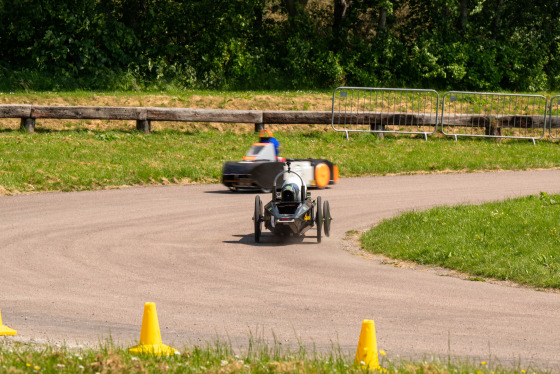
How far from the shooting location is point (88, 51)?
1330 inches

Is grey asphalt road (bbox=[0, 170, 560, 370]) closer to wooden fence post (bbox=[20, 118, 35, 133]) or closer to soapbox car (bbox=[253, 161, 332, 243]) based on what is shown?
soapbox car (bbox=[253, 161, 332, 243])

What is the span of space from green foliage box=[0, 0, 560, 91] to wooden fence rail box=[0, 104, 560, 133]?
7.88 meters

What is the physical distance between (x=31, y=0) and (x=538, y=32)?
72.2 ft

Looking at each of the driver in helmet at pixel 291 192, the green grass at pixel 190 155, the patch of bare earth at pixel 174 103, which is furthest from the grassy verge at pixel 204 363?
the patch of bare earth at pixel 174 103

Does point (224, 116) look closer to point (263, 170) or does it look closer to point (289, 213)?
point (263, 170)

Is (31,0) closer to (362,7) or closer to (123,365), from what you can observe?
(362,7)

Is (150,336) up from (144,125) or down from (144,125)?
down

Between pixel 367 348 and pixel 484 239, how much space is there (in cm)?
665

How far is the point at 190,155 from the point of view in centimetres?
2156

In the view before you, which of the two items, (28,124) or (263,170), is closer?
(263,170)

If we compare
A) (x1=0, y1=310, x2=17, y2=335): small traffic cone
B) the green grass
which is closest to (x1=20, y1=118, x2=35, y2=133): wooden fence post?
the green grass

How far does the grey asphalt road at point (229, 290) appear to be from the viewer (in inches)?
300

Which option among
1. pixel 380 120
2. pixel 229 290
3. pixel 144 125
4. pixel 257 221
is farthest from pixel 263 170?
pixel 380 120

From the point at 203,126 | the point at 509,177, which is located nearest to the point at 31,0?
the point at 203,126
